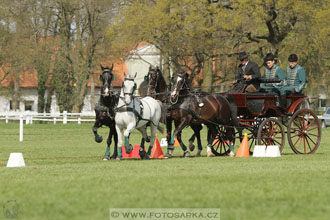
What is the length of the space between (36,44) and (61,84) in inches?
235

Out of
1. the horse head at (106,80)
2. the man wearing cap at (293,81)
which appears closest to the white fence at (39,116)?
the horse head at (106,80)

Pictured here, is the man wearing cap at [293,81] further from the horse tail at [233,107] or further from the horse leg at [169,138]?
the horse leg at [169,138]

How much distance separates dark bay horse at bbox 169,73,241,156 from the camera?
17.8m

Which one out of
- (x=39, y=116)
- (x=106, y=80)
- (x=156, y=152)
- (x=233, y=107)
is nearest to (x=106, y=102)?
(x=106, y=80)

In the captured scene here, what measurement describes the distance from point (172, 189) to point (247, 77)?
876cm

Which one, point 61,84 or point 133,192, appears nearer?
point 133,192

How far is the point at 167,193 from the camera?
9.48m

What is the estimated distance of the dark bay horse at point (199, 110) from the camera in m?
17.8

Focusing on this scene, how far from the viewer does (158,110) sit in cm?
1775

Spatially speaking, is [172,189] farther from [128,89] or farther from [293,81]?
[293,81]

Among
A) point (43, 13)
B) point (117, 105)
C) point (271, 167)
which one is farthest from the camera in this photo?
point (43, 13)

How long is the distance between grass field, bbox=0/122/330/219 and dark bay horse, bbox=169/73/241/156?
3618mm

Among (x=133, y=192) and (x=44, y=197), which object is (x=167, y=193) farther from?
(x=44, y=197)

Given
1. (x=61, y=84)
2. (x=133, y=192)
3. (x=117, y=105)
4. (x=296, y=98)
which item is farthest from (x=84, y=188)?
(x=61, y=84)
